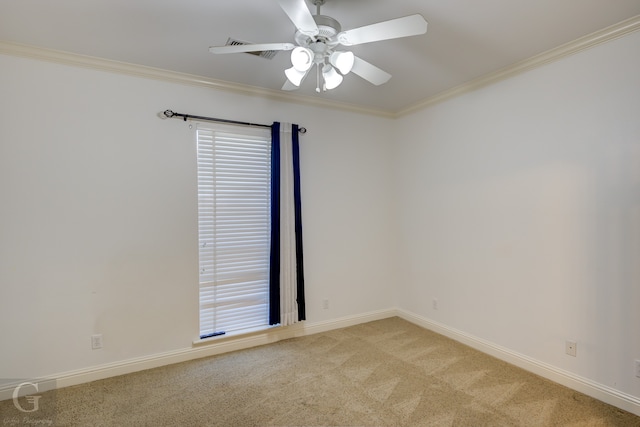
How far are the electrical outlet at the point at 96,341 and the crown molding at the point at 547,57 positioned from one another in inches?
152

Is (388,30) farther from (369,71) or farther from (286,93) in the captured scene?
(286,93)

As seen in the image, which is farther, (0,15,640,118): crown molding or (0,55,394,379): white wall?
(0,55,394,379): white wall

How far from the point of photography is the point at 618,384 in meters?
2.24

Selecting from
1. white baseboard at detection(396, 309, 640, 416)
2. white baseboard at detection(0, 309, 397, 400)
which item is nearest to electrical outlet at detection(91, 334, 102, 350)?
white baseboard at detection(0, 309, 397, 400)

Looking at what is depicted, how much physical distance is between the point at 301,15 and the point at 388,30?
45cm

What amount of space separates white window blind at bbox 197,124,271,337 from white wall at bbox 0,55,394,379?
12cm

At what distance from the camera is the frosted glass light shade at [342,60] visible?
1.84 metres

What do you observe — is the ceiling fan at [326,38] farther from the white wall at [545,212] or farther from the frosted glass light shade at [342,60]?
the white wall at [545,212]

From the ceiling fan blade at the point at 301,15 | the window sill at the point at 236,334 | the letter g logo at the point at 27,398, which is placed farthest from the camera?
the window sill at the point at 236,334

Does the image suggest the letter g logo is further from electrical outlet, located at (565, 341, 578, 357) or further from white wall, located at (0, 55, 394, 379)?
electrical outlet, located at (565, 341, 578, 357)

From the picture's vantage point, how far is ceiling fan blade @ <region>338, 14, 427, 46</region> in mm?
1558

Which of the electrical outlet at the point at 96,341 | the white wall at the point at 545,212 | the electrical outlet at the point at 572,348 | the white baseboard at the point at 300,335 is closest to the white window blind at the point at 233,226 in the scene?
the white baseboard at the point at 300,335

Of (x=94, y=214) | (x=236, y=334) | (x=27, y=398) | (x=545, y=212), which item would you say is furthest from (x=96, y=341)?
(x=545, y=212)

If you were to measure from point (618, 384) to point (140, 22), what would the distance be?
13.2ft
